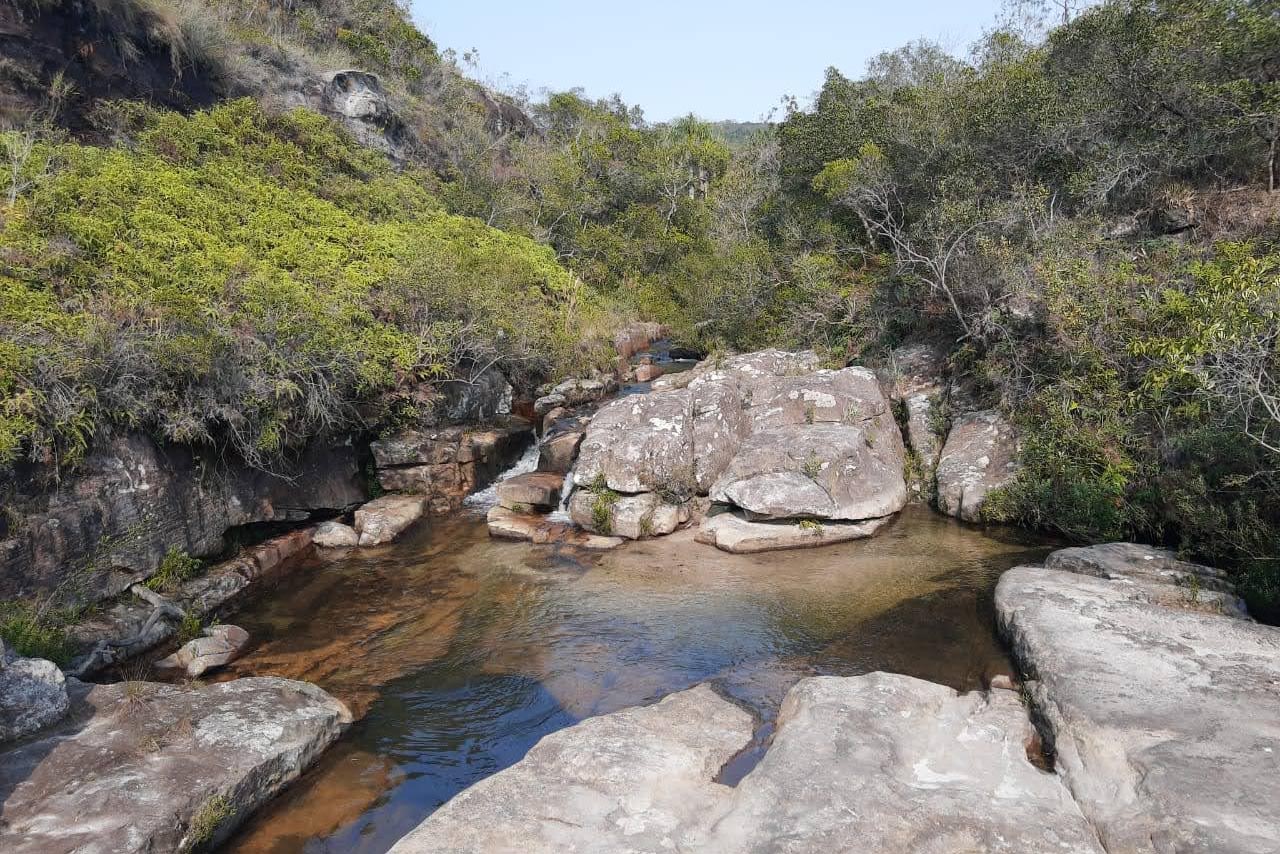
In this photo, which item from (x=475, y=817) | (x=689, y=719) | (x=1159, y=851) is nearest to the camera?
(x=1159, y=851)

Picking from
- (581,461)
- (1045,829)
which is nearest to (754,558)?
(581,461)

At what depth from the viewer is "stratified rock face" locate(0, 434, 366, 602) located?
8.66 metres

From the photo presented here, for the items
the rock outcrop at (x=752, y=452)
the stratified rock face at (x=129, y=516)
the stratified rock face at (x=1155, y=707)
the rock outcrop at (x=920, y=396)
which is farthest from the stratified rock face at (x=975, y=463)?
the stratified rock face at (x=129, y=516)

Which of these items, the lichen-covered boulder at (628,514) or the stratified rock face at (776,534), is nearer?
the stratified rock face at (776,534)

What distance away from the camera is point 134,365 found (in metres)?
9.91

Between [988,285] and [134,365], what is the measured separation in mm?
15043

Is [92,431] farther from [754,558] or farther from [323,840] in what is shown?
[754,558]

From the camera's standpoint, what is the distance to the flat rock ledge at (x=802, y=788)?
16.2ft

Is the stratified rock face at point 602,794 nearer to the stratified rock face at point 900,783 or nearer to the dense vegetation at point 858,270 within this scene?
the stratified rock face at point 900,783

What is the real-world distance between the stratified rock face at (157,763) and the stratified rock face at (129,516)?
2.57 m

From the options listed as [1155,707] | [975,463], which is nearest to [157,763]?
[1155,707]

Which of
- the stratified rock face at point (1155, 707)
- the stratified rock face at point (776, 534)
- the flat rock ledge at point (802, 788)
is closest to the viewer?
the stratified rock face at point (1155, 707)

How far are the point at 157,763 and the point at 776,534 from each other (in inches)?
340

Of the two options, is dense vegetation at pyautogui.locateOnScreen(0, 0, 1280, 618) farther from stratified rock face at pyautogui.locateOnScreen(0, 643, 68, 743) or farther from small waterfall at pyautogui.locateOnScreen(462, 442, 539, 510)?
stratified rock face at pyautogui.locateOnScreen(0, 643, 68, 743)
